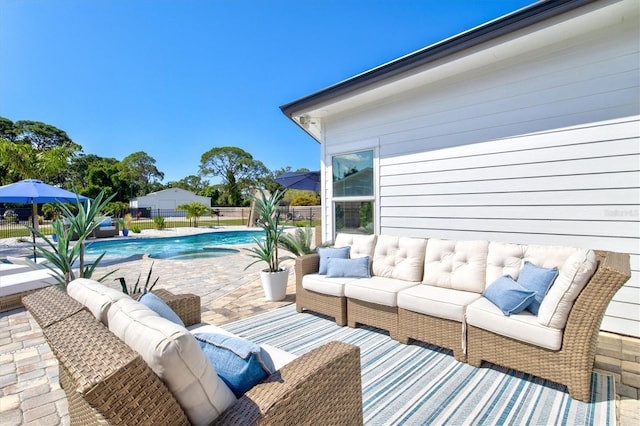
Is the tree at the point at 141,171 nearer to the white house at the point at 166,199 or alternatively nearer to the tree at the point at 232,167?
the white house at the point at 166,199

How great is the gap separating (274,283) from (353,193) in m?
1.91

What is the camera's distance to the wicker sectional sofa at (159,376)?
821mm

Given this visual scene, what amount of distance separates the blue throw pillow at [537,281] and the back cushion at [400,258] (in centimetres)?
100

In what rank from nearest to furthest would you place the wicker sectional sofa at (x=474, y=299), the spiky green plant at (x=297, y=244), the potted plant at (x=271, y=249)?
the wicker sectional sofa at (x=474, y=299), the potted plant at (x=271, y=249), the spiky green plant at (x=297, y=244)

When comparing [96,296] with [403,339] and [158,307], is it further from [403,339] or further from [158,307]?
[403,339]

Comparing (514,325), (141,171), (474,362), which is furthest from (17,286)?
(141,171)

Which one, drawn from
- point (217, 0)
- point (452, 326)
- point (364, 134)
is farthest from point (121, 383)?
point (217, 0)

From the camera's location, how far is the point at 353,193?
4992 millimetres

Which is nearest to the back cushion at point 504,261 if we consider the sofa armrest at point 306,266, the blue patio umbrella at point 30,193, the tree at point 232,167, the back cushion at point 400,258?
the back cushion at point 400,258

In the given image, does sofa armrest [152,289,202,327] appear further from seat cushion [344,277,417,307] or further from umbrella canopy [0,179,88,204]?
umbrella canopy [0,179,88,204]

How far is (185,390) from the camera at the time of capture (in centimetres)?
95

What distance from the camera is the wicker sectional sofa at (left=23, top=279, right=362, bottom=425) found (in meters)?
0.82

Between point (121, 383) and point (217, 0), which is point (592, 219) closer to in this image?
A: point (121, 383)

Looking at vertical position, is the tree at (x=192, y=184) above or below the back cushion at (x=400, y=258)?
above
